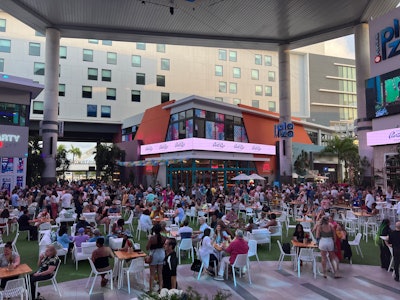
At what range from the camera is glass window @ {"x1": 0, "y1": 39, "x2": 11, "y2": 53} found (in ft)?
127

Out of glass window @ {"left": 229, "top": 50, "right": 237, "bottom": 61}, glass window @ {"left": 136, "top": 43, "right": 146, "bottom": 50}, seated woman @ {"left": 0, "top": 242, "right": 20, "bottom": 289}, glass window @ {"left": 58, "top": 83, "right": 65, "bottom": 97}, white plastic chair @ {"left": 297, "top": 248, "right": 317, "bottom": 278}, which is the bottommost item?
white plastic chair @ {"left": 297, "top": 248, "right": 317, "bottom": 278}

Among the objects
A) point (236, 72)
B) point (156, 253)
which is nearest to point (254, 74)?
point (236, 72)

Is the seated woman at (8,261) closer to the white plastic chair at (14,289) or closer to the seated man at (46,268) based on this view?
the seated man at (46,268)

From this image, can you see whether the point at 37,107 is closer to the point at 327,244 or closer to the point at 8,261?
the point at 8,261

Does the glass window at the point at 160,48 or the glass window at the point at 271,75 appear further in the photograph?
the glass window at the point at 271,75

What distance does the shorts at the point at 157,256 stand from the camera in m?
7.05

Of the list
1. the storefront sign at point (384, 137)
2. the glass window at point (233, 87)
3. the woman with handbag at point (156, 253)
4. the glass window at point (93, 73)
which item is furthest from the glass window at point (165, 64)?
the woman with handbag at point (156, 253)

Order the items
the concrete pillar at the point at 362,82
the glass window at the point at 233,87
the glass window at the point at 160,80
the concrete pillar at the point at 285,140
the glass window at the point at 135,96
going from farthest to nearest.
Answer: the glass window at the point at 233,87
the glass window at the point at 160,80
the glass window at the point at 135,96
the concrete pillar at the point at 285,140
the concrete pillar at the point at 362,82

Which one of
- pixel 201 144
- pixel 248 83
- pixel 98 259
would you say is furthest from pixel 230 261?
pixel 248 83

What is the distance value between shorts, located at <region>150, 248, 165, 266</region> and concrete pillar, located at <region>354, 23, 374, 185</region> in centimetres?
2567

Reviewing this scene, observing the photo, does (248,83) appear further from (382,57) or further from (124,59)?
(382,57)

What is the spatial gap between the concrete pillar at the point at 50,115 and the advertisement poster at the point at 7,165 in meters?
5.27

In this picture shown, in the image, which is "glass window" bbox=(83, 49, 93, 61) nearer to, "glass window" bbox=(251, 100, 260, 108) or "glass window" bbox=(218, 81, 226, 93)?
"glass window" bbox=(218, 81, 226, 93)

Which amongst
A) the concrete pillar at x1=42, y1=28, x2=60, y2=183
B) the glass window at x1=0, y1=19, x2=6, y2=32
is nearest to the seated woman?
the concrete pillar at x1=42, y1=28, x2=60, y2=183
